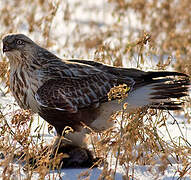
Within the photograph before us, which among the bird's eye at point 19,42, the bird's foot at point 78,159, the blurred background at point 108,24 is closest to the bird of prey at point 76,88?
the bird's eye at point 19,42

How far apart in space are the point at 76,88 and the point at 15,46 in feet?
2.29

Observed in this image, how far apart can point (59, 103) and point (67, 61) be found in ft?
2.05

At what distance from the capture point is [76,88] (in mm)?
4520

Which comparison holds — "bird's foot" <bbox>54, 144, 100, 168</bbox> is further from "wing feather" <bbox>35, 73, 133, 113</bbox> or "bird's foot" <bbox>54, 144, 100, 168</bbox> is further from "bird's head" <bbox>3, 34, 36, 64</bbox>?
"bird's head" <bbox>3, 34, 36, 64</bbox>

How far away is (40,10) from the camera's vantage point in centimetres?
964

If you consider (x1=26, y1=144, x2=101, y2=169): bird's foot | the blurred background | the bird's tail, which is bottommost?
(x1=26, y1=144, x2=101, y2=169): bird's foot

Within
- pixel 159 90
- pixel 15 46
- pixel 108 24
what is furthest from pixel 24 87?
pixel 108 24

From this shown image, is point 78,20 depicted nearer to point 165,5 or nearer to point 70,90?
point 165,5

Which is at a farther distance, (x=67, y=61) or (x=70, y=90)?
(x=67, y=61)

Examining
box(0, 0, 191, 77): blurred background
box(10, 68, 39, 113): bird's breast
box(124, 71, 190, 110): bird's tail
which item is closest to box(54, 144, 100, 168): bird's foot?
box(10, 68, 39, 113): bird's breast

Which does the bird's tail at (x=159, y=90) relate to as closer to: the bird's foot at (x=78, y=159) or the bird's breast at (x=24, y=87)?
the bird's foot at (x=78, y=159)

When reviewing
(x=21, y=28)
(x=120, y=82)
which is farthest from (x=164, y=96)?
(x=21, y=28)

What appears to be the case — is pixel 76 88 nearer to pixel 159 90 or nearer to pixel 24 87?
pixel 24 87

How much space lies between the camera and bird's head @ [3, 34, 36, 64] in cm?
468
